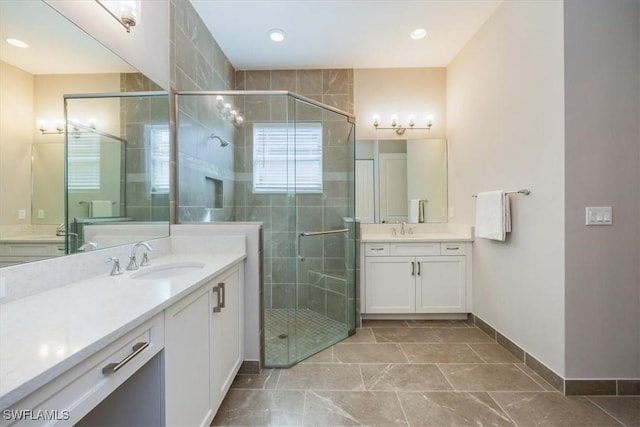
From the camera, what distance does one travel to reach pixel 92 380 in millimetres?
729

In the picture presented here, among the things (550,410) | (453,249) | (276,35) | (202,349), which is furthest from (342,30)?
(550,410)

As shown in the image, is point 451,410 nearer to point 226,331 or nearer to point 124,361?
point 226,331

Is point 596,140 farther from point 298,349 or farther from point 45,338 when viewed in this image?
point 45,338

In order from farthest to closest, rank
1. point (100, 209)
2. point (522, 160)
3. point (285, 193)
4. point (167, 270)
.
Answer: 1. point (285, 193)
2. point (522, 160)
3. point (167, 270)
4. point (100, 209)

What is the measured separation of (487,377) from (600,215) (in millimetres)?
1261

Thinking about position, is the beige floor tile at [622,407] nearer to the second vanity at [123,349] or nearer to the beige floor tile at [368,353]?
the beige floor tile at [368,353]

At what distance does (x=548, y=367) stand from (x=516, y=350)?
0.32 meters

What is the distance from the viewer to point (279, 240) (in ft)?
8.23

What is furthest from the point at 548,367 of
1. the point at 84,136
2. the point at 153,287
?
the point at 84,136

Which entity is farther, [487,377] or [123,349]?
[487,377]

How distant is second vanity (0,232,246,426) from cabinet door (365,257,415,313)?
5.19 ft

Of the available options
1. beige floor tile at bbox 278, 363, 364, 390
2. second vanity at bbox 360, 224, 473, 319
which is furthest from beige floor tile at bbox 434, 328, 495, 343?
beige floor tile at bbox 278, 363, 364, 390

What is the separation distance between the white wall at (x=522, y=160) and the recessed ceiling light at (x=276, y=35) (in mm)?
1881

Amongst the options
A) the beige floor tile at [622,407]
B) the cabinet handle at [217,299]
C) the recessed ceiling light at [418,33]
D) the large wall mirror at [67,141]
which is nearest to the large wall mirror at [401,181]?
the recessed ceiling light at [418,33]
